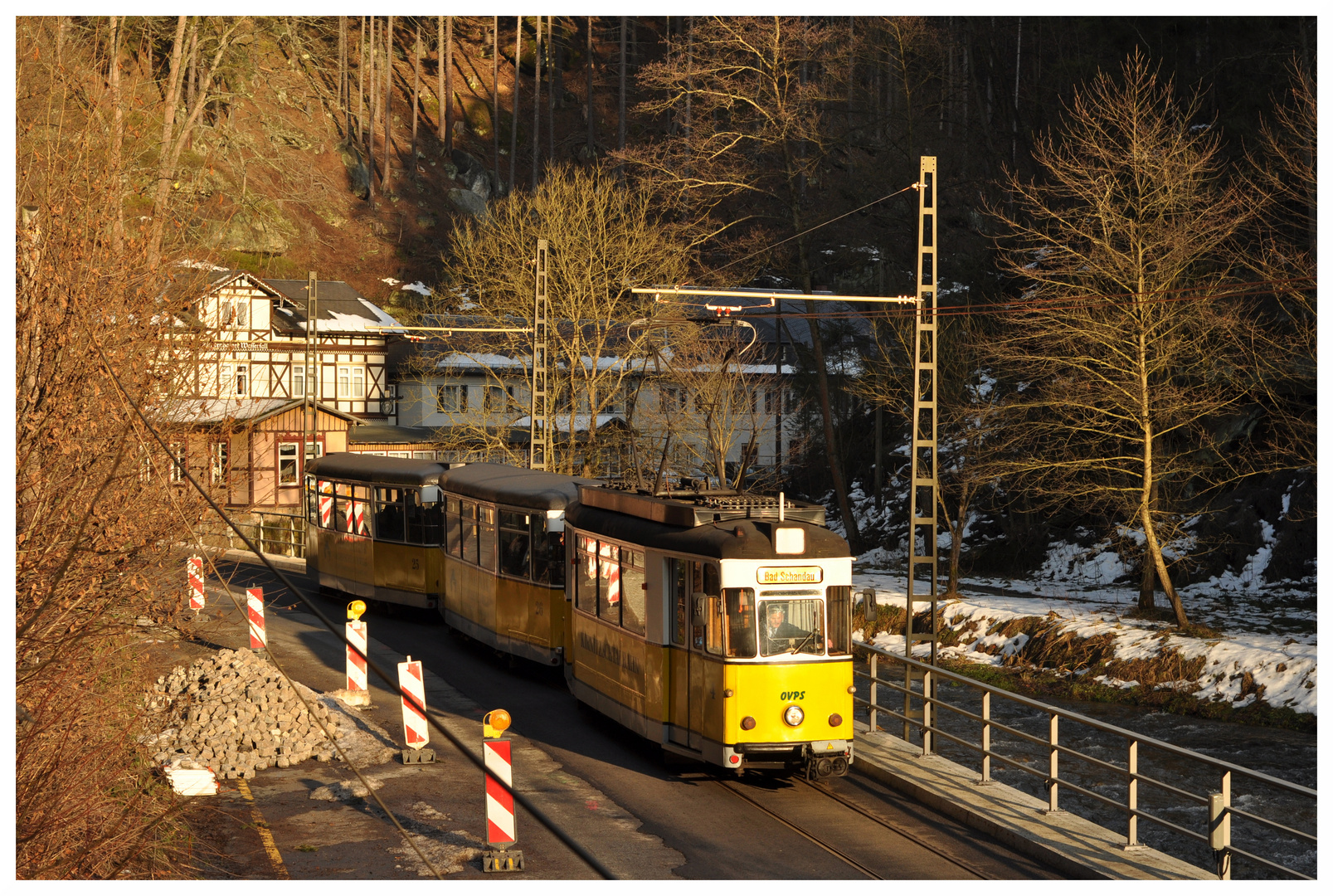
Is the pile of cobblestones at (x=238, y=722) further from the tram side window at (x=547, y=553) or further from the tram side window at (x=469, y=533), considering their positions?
the tram side window at (x=469, y=533)

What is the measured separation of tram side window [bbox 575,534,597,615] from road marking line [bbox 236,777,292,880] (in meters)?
4.94

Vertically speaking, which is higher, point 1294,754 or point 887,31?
point 887,31

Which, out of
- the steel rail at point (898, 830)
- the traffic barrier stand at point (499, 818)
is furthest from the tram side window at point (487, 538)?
the traffic barrier stand at point (499, 818)

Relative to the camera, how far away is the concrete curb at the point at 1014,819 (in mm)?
10742

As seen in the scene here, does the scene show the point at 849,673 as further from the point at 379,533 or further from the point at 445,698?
the point at 379,533

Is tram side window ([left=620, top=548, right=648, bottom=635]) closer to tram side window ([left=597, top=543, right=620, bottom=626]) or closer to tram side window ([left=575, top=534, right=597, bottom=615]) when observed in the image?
tram side window ([left=597, top=543, right=620, bottom=626])

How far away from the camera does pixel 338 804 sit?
525 inches

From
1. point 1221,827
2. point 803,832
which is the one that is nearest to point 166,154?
point 803,832

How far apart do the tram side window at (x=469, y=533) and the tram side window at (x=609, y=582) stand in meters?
6.15

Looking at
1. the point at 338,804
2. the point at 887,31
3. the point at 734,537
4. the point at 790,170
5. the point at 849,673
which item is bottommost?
the point at 338,804

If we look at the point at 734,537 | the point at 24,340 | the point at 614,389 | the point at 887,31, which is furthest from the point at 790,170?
the point at 24,340

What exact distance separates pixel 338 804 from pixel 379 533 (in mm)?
14037

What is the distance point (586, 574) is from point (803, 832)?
599 cm

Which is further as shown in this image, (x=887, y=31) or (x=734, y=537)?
(x=887, y=31)
